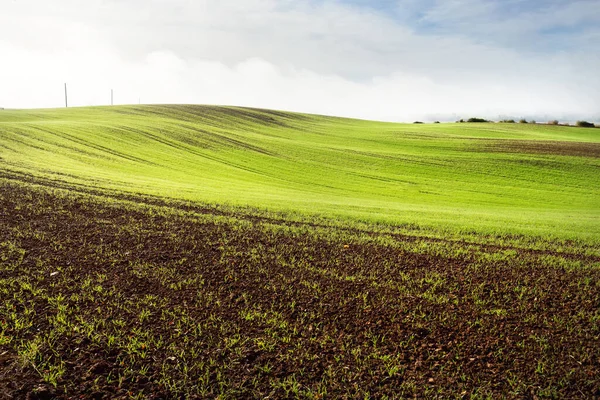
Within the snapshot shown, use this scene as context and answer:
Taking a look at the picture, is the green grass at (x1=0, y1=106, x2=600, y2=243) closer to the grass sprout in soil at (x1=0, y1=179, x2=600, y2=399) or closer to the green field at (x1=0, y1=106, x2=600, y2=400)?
the green field at (x1=0, y1=106, x2=600, y2=400)

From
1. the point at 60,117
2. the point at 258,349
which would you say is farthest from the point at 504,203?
the point at 60,117

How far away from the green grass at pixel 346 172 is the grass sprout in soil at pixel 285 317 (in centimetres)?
538

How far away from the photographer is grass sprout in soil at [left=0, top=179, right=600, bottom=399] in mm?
5734

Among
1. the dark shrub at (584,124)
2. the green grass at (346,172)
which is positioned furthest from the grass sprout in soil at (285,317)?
the dark shrub at (584,124)

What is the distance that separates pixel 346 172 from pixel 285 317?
28.0m

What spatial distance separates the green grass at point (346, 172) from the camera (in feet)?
62.7

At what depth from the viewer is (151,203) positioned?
1744 cm

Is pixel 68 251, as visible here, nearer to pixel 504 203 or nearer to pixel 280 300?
pixel 280 300

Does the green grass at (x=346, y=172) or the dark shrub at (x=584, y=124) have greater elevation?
the dark shrub at (x=584, y=124)

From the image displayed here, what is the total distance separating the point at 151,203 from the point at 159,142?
2614 cm

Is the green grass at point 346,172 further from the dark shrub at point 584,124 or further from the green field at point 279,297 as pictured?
the dark shrub at point 584,124

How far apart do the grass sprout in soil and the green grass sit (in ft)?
17.6

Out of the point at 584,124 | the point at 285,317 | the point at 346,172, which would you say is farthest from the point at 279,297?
the point at 584,124

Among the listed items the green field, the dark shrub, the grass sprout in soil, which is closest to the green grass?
the green field
